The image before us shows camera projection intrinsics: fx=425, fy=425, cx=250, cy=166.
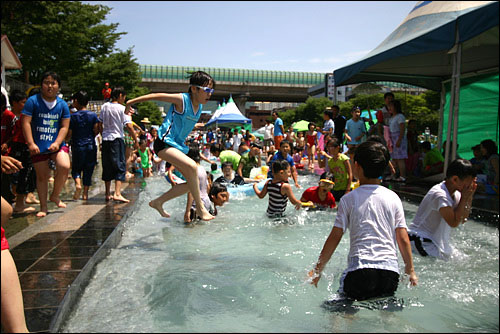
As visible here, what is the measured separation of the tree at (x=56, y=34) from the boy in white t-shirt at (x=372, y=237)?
1950cm

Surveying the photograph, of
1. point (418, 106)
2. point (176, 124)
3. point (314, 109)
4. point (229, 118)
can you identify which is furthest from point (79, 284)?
point (314, 109)

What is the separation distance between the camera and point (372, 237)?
10.0 ft

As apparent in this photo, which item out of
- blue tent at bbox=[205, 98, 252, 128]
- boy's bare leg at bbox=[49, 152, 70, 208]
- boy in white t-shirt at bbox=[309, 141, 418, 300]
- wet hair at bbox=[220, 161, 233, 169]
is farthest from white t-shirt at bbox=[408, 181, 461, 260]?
blue tent at bbox=[205, 98, 252, 128]

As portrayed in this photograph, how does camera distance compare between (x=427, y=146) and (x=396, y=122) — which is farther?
(x=427, y=146)

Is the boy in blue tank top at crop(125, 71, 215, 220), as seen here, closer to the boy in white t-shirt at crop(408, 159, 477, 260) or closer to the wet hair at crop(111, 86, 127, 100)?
the boy in white t-shirt at crop(408, 159, 477, 260)

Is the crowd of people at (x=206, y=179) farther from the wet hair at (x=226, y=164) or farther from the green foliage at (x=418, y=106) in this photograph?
the green foliage at (x=418, y=106)

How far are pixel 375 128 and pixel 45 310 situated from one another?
10.5 metres

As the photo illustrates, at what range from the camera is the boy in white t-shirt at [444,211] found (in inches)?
163

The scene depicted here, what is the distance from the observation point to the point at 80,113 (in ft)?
23.2

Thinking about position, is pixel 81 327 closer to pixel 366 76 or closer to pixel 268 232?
pixel 268 232

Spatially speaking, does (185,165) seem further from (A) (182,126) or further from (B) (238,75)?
(B) (238,75)

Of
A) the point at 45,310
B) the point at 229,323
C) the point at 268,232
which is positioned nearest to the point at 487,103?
the point at 268,232

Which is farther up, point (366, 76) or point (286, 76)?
point (286, 76)

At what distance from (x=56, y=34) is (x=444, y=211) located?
25.6 meters
